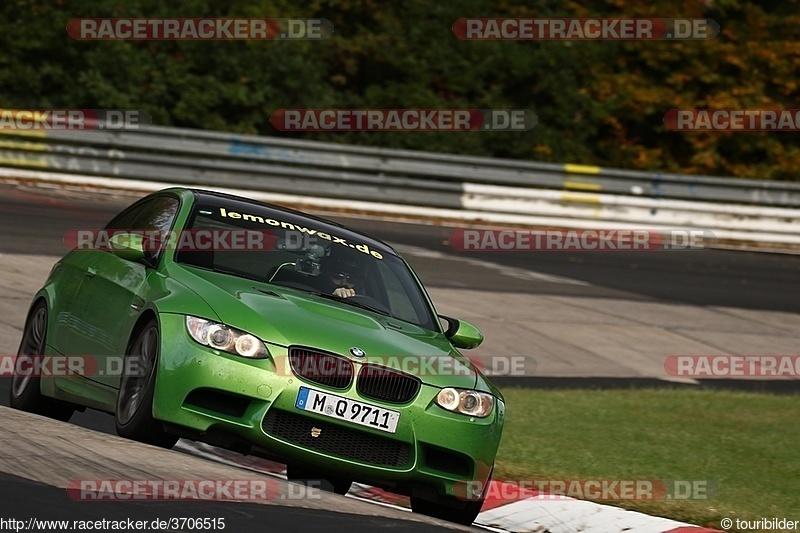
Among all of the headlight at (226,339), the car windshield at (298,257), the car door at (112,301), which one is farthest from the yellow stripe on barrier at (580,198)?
the headlight at (226,339)

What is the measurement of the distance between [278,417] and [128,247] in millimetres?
Answer: 1545

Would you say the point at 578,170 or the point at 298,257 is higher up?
the point at 298,257

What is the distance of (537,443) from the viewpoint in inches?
391

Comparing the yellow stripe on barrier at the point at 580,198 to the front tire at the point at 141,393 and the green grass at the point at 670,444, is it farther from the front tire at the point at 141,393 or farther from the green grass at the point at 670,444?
the front tire at the point at 141,393

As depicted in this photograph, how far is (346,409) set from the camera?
6.74 m

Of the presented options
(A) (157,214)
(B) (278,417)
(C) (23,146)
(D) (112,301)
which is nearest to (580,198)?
(C) (23,146)

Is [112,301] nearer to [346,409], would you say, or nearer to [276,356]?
[276,356]

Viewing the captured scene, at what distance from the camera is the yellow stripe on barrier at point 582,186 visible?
2266cm

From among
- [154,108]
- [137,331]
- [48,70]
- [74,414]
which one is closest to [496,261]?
[154,108]

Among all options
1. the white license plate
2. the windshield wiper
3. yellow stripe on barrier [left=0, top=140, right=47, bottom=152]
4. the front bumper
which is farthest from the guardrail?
the white license plate

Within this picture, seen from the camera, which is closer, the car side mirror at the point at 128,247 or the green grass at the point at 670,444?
the car side mirror at the point at 128,247

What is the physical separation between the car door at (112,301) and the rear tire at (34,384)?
1.85ft

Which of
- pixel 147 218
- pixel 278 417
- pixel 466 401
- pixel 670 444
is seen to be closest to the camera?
pixel 278 417

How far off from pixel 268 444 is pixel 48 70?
1887 centimetres
